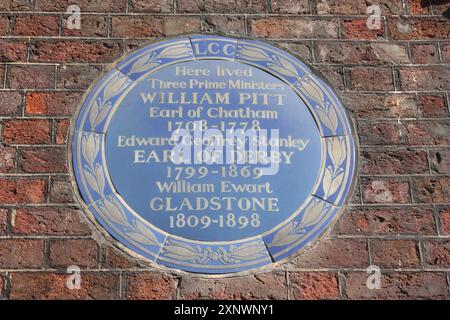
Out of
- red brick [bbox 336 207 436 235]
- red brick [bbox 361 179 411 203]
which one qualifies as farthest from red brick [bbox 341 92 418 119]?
red brick [bbox 336 207 436 235]

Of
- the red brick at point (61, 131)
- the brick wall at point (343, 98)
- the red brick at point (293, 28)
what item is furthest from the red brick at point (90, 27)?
the red brick at point (293, 28)

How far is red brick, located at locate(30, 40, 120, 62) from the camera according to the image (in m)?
3.30

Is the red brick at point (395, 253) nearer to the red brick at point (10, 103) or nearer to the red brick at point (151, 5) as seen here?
the red brick at point (151, 5)

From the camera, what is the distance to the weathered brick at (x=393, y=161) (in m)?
3.14

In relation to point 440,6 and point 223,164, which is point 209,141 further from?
point 440,6

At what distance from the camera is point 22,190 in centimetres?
302

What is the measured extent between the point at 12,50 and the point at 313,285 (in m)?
1.79

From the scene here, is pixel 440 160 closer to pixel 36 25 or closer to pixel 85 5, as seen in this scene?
pixel 85 5

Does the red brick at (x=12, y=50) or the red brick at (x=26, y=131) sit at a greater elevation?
the red brick at (x=12, y=50)

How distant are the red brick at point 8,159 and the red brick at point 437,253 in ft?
6.01

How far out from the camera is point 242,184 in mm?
3031

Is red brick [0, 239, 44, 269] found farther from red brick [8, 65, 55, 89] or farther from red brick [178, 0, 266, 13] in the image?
red brick [178, 0, 266, 13]

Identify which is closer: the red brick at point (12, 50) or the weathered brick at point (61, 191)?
the weathered brick at point (61, 191)

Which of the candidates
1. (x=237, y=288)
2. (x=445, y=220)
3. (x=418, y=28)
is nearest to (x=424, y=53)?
(x=418, y=28)
